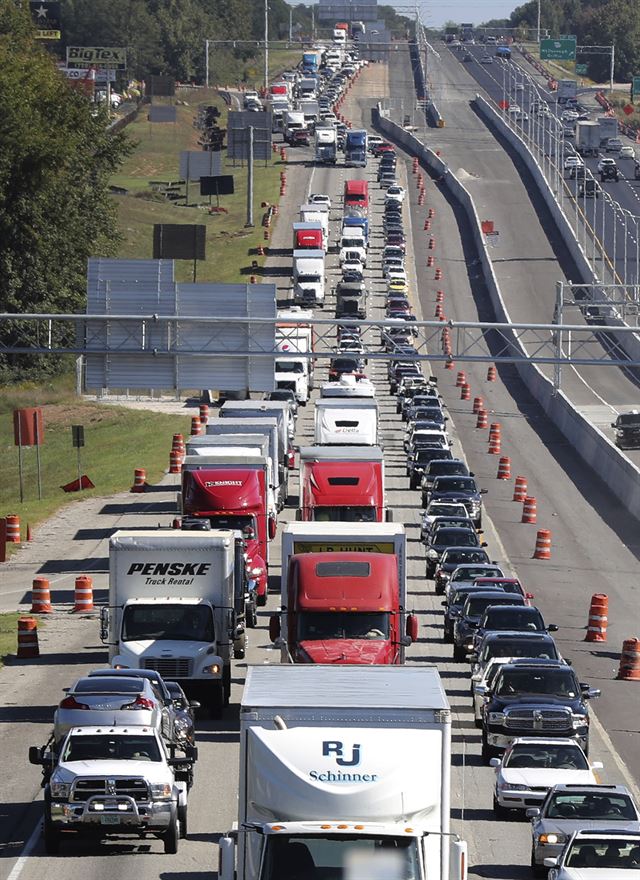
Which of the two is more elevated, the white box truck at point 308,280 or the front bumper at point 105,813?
the front bumper at point 105,813

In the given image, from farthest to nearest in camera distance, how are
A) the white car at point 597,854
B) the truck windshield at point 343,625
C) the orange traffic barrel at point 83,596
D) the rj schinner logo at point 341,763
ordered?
1. the orange traffic barrel at point 83,596
2. the truck windshield at point 343,625
3. the white car at point 597,854
4. the rj schinner logo at point 341,763

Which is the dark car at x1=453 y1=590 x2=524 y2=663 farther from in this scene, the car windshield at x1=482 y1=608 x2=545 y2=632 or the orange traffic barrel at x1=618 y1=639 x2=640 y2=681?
the orange traffic barrel at x1=618 y1=639 x2=640 y2=681

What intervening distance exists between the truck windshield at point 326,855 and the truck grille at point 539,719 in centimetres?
1190

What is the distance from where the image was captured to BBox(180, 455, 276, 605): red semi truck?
42781mm

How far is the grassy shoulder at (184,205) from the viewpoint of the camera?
119 meters

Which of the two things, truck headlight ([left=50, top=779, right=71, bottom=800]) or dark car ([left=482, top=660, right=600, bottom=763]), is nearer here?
truck headlight ([left=50, top=779, right=71, bottom=800])

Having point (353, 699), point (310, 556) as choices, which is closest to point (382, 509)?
point (310, 556)

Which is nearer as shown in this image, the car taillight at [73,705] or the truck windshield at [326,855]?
the truck windshield at [326,855]

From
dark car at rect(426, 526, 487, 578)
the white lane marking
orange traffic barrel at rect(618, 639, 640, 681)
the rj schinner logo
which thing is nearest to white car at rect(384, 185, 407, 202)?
dark car at rect(426, 526, 487, 578)

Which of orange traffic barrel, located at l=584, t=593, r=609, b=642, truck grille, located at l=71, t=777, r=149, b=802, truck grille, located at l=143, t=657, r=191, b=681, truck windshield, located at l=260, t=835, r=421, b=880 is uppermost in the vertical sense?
truck windshield, located at l=260, t=835, r=421, b=880

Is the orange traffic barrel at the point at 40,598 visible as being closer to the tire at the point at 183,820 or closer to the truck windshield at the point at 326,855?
the tire at the point at 183,820

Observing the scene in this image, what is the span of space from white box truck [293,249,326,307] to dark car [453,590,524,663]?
65.2 meters

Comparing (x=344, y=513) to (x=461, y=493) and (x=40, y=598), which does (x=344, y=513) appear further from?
(x=461, y=493)

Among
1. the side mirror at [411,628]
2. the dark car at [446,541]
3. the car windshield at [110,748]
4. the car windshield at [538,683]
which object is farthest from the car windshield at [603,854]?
the dark car at [446,541]
